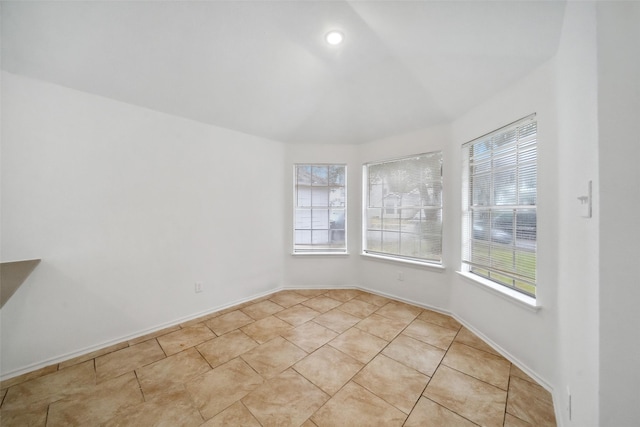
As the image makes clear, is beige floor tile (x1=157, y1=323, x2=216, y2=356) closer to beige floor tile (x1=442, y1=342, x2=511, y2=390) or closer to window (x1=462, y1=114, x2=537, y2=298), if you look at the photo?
beige floor tile (x1=442, y1=342, x2=511, y2=390)

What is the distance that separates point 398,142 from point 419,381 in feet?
9.45

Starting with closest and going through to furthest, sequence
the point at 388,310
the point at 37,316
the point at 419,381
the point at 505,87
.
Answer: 1. the point at 419,381
2. the point at 37,316
3. the point at 505,87
4. the point at 388,310

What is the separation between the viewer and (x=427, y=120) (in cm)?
293

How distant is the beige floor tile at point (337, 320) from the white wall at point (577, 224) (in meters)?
1.72

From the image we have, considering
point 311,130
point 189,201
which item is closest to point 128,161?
point 189,201

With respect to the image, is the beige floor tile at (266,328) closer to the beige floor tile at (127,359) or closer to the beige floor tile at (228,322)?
the beige floor tile at (228,322)

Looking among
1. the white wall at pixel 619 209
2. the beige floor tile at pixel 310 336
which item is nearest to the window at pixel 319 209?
the beige floor tile at pixel 310 336

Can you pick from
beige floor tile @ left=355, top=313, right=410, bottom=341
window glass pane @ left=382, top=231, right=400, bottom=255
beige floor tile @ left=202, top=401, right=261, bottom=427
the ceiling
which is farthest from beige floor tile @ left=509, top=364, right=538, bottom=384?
the ceiling

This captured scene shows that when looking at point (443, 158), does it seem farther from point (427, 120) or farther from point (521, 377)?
point (521, 377)

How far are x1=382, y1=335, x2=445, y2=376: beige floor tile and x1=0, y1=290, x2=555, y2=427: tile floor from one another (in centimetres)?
1

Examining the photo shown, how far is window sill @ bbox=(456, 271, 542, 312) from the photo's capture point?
184cm

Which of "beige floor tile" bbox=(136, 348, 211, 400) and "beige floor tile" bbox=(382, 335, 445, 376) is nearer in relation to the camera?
"beige floor tile" bbox=(136, 348, 211, 400)

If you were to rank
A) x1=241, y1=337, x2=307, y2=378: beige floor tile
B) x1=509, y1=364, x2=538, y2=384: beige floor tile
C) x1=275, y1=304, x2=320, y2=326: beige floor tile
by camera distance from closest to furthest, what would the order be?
x1=509, y1=364, x2=538, y2=384: beige floor tile
x1=241, y1=337, x2=307, y2=378: beige floor tile
x1=275, y1=304, x2=320, y2=326: beige floor tile

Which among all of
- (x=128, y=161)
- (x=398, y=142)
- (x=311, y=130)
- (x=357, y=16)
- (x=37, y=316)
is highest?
(x=357, y=16)
